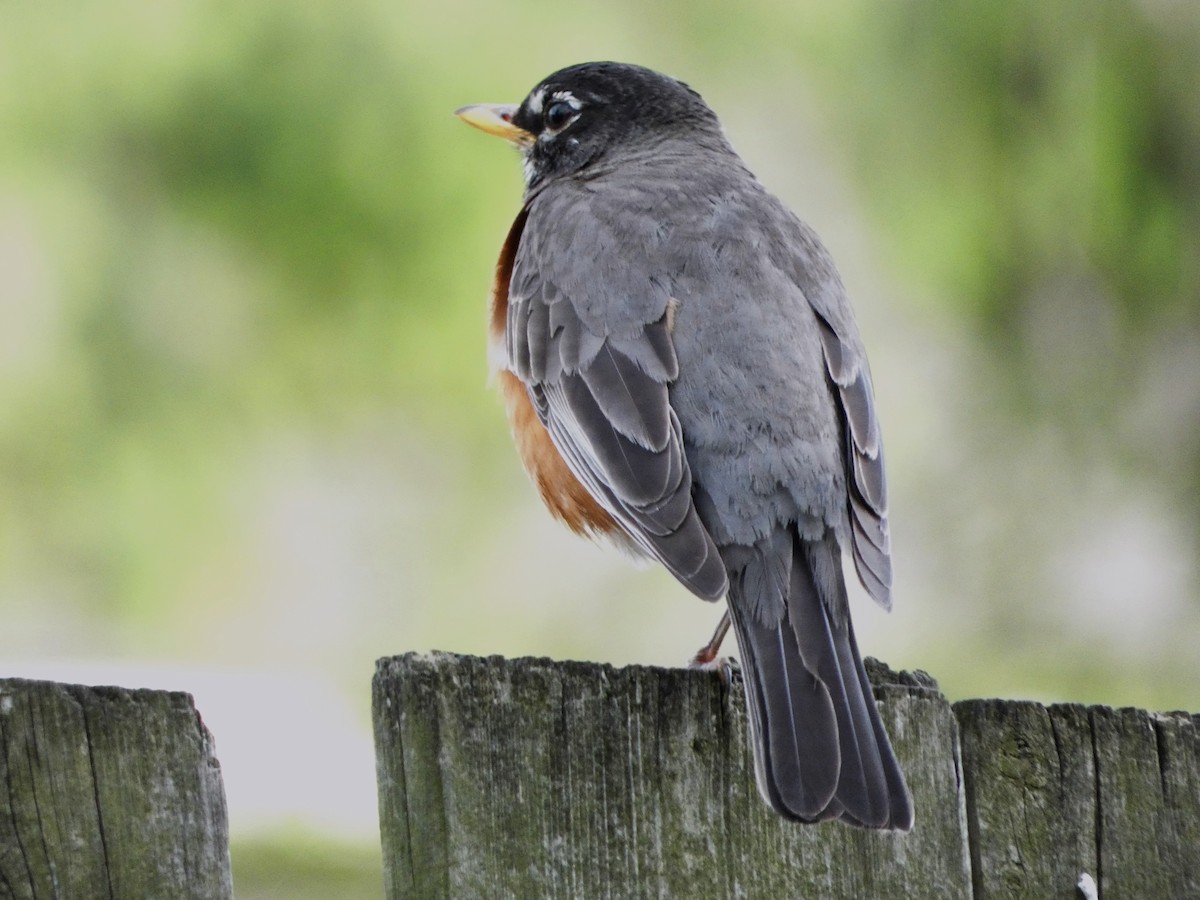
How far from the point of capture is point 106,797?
2061mm

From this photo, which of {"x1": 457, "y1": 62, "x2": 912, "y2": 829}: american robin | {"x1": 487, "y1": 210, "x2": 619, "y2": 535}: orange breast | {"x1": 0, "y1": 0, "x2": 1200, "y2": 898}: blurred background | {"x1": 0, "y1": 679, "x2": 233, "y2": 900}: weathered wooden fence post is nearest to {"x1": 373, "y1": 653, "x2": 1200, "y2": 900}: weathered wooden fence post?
{"x1": 457, "y1": 62, "x2": 912, "y2": 829}: american robin

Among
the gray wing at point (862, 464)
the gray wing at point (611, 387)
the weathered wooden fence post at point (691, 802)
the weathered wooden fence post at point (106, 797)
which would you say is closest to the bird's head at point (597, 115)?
the gray wing at point (611, 387)

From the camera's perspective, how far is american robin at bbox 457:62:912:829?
8.46ft

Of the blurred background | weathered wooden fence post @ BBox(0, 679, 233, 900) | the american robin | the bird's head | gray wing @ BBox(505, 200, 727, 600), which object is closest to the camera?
weathered wooden fence post @ BBox(0, 679, 233, 900)

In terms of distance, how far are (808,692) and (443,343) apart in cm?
334

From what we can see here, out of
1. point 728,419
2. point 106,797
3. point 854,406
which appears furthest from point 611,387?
point 106,797

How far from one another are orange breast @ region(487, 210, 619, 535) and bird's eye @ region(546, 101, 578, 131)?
98cm

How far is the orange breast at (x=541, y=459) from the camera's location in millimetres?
3799

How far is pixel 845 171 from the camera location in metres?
5.99

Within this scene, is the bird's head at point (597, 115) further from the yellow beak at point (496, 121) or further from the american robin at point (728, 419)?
the american robin at point (728, 419)

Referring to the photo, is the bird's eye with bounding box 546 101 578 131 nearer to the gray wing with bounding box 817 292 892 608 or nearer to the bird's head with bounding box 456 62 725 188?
the bird's head with bounding box 456 62 725 188

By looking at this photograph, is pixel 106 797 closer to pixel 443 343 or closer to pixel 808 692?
pixel 808 692

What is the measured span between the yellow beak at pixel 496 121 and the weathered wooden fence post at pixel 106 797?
349 cm

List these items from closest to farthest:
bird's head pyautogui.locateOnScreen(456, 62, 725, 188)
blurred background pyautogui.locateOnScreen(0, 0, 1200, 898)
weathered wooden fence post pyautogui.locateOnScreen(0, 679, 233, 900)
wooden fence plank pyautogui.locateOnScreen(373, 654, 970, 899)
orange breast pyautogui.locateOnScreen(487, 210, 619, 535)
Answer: weathered wooden fence post pyautogui.locateOnScreen(0, 679, 233, 900)
wooden fence plank pyautogui.locateOnScreen(373, 654, 970, 899)
orange breast pyautogui.locateOnScreen(487, 210, 619, 535)
bird's head pyautogui.locateOnScreen(456, 62, 725, 188)
blurred background pyautogui.locateOnScreen(0, 0, 1200, 898)
